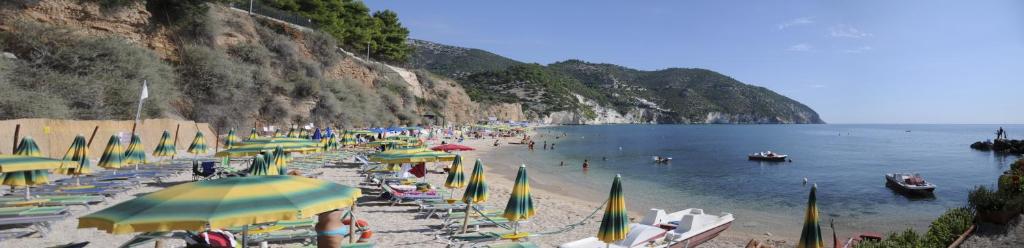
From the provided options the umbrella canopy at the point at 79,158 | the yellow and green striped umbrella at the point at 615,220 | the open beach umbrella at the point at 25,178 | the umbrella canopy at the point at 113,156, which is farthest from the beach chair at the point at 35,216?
the yellow and green striped umbrella at the point at 615,220

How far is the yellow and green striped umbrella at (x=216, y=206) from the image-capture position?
3453 mm

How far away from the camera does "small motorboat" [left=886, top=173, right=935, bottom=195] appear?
21484 mm

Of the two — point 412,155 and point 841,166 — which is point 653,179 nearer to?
point 412,155

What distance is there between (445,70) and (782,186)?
492 feet

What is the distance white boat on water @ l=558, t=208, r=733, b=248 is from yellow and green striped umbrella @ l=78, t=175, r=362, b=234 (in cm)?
508

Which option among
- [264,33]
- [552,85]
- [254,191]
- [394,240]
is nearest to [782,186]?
[394,240]

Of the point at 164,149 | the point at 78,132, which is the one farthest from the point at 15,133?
the point at 164,149

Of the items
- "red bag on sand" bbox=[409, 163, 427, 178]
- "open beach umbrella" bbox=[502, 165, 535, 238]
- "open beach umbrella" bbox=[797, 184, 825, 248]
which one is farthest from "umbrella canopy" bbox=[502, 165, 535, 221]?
"red bag on sand" bbox=[409, 163, 427, 178]

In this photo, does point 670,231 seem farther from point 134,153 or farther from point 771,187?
point 771,187

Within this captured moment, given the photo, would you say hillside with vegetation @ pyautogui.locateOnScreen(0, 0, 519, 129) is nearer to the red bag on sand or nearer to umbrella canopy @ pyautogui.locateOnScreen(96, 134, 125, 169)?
umbrella canopy @ pyautogui.locateOnScreen(96, 134, 125, 169)

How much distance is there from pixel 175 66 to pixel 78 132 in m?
13.1

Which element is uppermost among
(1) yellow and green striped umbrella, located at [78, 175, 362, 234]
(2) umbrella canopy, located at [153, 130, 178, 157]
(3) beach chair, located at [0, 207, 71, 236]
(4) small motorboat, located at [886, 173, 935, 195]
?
(1) yellow and green striped umbrella, located at [78, 175, 362, 234]

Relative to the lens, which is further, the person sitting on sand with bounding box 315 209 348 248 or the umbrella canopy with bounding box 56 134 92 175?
the umbrella canopy with bounding box 56 134 92 175

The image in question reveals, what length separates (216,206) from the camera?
362cm
